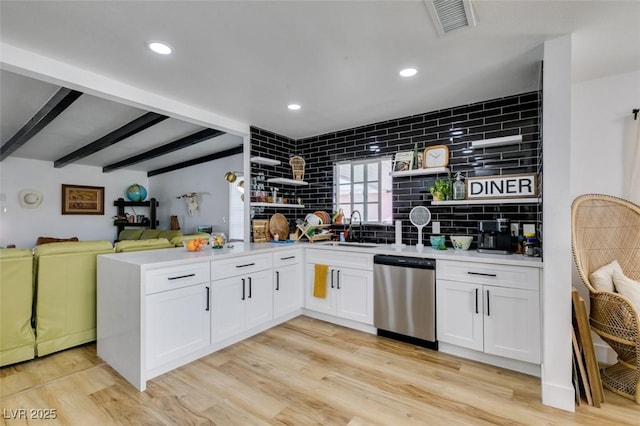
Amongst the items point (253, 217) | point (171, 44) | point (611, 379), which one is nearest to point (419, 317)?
point (611, 379)

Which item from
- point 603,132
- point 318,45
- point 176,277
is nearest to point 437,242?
point 603,132

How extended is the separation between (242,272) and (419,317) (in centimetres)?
167

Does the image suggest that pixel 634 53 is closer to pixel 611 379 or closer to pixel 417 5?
pixel 417 5

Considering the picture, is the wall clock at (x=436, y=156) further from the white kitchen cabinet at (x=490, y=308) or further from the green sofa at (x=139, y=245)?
the green sofa at (x=139, y=245)

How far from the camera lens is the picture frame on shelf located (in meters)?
3.15

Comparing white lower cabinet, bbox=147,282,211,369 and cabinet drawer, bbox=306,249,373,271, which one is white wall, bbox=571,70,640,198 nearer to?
cabinet drawer, bbox=306,249,373,271

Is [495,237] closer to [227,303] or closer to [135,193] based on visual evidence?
[227,303]

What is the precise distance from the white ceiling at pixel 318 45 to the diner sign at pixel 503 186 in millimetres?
782

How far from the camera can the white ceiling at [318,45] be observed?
157 centimetres

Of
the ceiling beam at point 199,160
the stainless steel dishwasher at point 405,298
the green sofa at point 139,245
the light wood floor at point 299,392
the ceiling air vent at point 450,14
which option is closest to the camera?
the ceiling air vent at point 450,14

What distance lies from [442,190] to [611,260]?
4.42 ft

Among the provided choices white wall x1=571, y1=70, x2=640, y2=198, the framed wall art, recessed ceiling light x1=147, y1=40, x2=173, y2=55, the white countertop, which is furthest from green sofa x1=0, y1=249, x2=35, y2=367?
the framed wall art

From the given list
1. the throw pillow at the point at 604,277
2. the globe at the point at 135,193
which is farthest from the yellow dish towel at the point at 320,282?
the globe at the point at 135,193

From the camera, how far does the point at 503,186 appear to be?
8.59 feet
